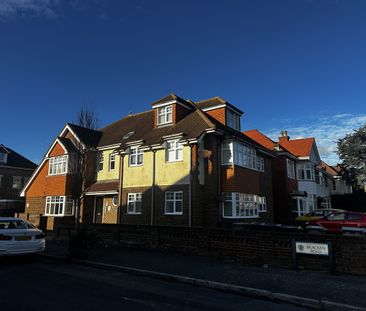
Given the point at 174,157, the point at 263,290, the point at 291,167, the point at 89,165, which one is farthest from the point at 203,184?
the point at 291,167

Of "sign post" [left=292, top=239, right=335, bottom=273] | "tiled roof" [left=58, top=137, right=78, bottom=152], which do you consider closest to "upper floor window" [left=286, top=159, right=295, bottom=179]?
"tiled roof" [left=58, top=137, right=78, bottom=152]

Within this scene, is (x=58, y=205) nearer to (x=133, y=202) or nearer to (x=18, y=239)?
(x=133, y=202)

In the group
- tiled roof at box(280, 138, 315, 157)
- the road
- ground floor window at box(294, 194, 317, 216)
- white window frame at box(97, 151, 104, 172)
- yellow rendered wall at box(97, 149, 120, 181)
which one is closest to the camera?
the road

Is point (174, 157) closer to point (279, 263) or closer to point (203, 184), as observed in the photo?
point (203, 184)

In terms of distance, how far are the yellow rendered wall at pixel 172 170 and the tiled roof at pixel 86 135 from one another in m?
6.05

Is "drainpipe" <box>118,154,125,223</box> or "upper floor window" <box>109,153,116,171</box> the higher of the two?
"upper floor window" <box>109,153,116,171</box>

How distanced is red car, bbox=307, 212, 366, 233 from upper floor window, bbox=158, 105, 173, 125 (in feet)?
38.5

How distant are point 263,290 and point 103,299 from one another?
3.82 meters

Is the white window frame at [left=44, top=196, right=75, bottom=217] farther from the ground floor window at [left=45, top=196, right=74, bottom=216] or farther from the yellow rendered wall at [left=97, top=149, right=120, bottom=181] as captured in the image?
the yellow rendered wall at [left=97, top=149, right=120, bottom=181]

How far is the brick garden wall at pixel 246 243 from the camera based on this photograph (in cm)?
1036

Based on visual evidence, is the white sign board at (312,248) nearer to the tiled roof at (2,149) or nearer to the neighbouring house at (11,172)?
the neighbouring house at (11,172)

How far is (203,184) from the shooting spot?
2089 cm

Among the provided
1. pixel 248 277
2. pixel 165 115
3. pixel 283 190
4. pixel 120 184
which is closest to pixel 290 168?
pixel 283 190

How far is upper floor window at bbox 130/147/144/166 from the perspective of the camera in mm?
23266
